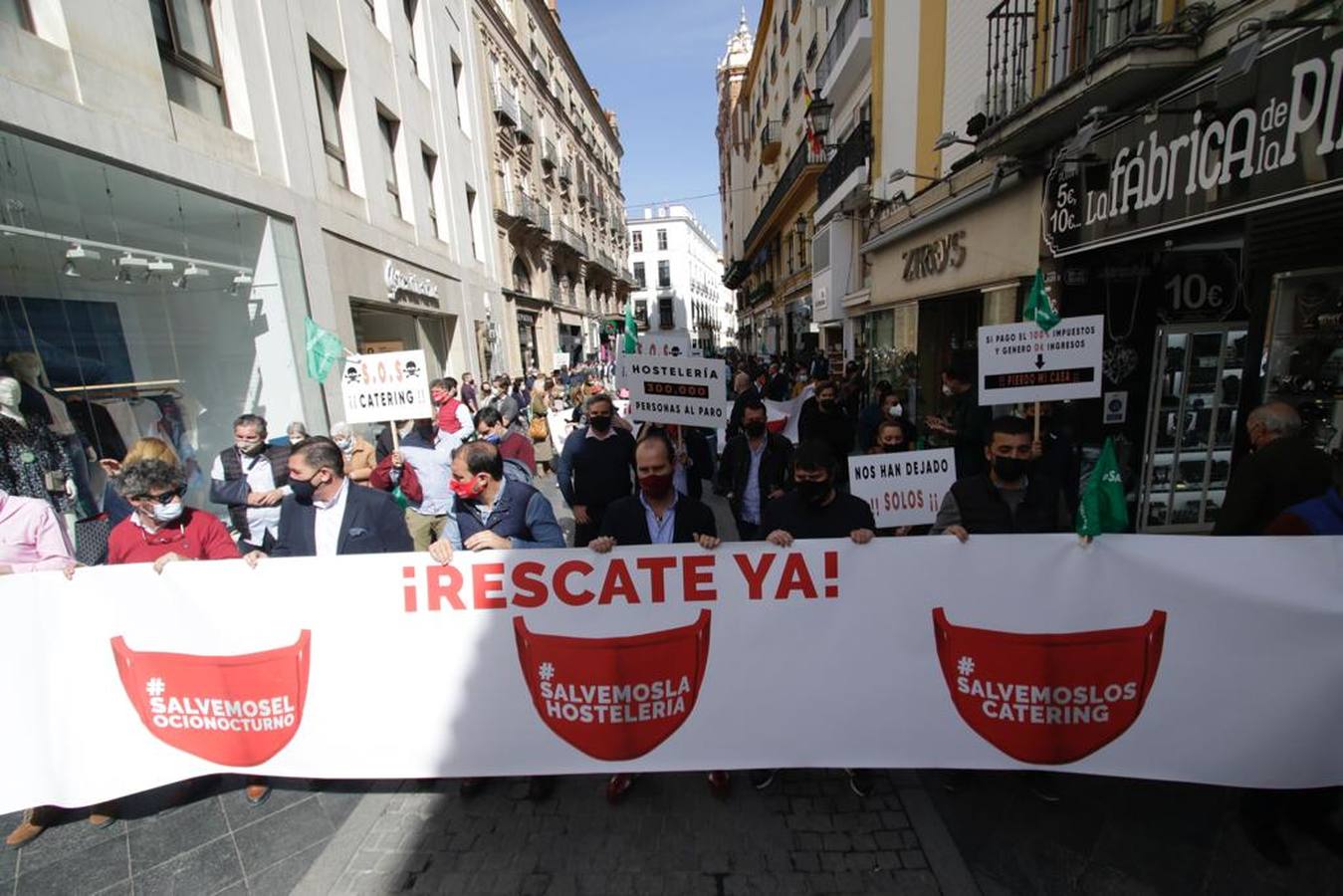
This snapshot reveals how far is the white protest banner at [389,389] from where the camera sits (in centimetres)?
575

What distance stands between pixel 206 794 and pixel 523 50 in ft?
98.2

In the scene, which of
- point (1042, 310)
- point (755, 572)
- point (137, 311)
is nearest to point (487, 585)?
point (755, 572)

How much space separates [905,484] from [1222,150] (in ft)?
11.6

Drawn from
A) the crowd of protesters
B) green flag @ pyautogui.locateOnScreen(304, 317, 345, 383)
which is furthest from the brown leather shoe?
green flag @ pyautogui.locateOnScreen(304, 317, 345, 383)

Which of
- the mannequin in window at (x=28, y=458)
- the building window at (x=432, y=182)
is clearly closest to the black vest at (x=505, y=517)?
the mannequin in window at (x=28, y=458)

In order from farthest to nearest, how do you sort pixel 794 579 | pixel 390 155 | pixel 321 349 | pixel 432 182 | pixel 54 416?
pixel 432 182 < pixel 390 155 < pixel 321 349 < pixel 54 416 < pixel 794 579

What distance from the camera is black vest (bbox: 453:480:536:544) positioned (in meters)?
3.14

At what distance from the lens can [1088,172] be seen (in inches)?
222

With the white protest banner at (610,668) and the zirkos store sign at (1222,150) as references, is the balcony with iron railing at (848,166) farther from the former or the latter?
the white protest banner at (610,668)

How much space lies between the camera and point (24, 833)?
2701mm

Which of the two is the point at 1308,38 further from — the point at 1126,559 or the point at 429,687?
the point at 429,687

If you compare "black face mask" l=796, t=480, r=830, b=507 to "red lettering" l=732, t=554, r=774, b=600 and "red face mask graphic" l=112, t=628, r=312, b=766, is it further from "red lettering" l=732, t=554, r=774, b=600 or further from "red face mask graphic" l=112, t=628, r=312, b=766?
"red face mask graphic" l=112, t=628, r=312, b=766

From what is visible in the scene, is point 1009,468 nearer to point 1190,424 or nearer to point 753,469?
point 753,469

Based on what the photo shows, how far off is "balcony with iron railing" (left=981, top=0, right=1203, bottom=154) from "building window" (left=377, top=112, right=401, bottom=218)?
39.2 ft
